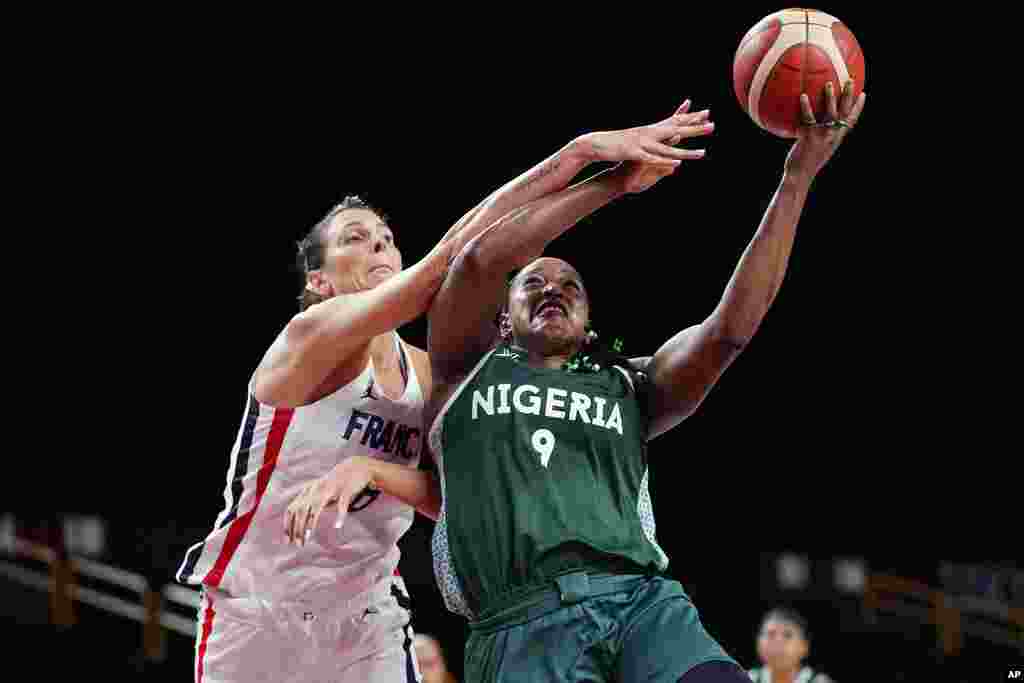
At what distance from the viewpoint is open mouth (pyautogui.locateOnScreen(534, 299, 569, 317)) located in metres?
4.02

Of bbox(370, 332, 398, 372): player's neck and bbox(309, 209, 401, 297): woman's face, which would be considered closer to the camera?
bbox(370, 332, 398, 372): player's neck

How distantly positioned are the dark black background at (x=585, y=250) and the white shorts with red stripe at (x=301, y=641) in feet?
28.4

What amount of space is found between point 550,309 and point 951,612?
1034cm

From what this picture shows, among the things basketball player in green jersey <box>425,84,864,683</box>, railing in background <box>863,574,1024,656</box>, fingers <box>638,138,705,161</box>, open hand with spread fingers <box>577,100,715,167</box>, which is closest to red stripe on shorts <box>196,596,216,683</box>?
basketball player in green jersey <box>425,84,864,683</box>

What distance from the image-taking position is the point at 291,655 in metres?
4.11

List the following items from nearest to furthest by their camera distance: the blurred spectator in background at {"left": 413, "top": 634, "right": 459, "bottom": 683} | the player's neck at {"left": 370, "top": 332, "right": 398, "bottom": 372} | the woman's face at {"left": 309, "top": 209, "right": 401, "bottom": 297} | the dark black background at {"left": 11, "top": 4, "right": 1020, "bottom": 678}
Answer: the player's neck at {"left": 370, "top": 332, "right": 398, "bottom": 372}
the woman's face at {"left": 309, "top": 209, "right": 401, "bottom": 297}
the blurred spectator in background at {"left": 413, "top": 634, "right": 459, "bottom": 683}
the dark black background at {"left": 11, "top": 4, "right": 1020, "bottom": 678}

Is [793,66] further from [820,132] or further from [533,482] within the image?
[533,482]

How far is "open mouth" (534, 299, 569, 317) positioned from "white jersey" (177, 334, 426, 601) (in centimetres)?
52

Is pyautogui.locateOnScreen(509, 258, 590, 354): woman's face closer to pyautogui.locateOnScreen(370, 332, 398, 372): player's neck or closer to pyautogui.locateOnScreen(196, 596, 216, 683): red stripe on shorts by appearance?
pyautogui.locateOnScreen(370, 332, 398, 372): player's neck

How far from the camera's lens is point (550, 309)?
4.03m

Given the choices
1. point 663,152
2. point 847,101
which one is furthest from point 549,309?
point 847,101

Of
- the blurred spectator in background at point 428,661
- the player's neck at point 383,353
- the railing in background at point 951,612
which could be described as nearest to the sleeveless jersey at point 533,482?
the player's neck at point 383,353

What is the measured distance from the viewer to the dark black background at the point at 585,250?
1386 centimetres

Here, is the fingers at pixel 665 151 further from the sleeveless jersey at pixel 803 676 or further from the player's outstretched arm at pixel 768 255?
the sleeveless jersey at pixel 803 676
